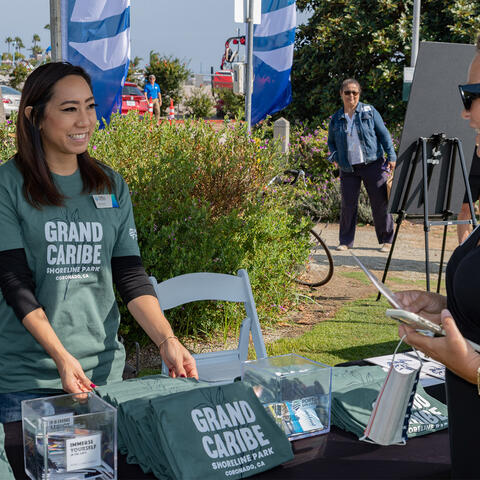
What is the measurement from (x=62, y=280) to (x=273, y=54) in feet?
28.3

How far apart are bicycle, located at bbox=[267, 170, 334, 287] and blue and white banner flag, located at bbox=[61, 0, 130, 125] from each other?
1.61 metres

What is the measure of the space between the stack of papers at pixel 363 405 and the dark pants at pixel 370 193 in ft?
20.0

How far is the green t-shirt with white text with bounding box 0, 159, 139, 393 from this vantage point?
2.07 meters

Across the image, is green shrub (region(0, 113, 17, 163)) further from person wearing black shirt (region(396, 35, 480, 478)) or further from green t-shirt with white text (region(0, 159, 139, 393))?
person wearing black shirt (region(396, 35, 480, 478))

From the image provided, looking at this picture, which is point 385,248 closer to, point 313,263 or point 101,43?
point 313,263

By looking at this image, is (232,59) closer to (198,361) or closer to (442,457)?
(198,361)

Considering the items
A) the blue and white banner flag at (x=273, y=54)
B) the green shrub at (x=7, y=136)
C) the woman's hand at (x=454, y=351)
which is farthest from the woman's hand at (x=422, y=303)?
the blue and white banner flag at (x=273, y=54)

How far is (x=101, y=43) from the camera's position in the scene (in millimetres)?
5281

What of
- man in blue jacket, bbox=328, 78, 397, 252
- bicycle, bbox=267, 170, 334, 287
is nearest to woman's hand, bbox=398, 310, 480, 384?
bicycle, bbox=267, 170, 334, 287

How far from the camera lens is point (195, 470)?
1.42 m

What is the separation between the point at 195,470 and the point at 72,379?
59 cm

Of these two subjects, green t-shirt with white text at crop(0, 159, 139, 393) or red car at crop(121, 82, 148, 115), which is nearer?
green t-shirt with white text at crop(0, 159, 139, 393)

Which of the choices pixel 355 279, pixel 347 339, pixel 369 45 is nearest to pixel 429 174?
pixel 347 339

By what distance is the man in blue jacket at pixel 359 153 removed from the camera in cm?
770
